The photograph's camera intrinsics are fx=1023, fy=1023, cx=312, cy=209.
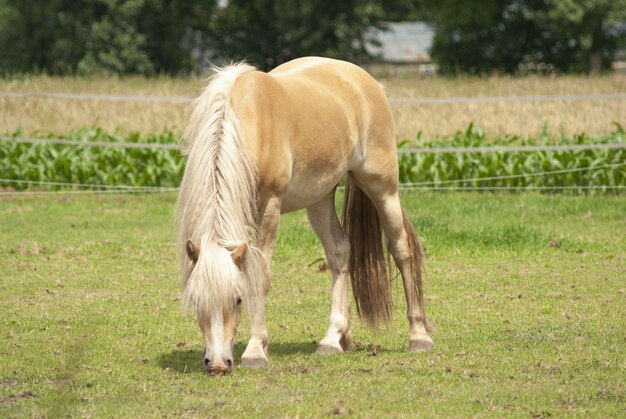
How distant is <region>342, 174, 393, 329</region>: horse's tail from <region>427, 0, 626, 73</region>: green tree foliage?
30.2m

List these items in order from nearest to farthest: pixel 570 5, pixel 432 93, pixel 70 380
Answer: pixel 70 380 < pixel 432 93 < pixel 570 5

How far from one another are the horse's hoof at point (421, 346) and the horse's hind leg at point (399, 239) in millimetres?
85

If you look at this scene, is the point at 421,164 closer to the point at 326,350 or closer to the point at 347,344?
the point at 347,344

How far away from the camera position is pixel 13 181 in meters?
15.1

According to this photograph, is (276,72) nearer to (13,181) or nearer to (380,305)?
(380,305)

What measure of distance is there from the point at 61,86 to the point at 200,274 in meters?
19.1

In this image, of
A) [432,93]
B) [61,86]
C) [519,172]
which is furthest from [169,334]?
[61,86]

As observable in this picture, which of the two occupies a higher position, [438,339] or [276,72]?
[276,72]

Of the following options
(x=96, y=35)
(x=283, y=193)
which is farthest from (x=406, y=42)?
(x=283, y=193)

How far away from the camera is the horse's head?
5.27 meters

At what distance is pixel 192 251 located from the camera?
211 inches

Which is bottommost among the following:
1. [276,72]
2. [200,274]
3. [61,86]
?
[61,86]

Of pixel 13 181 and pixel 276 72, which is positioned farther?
pixel 13 181

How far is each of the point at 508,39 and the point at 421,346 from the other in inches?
1326
